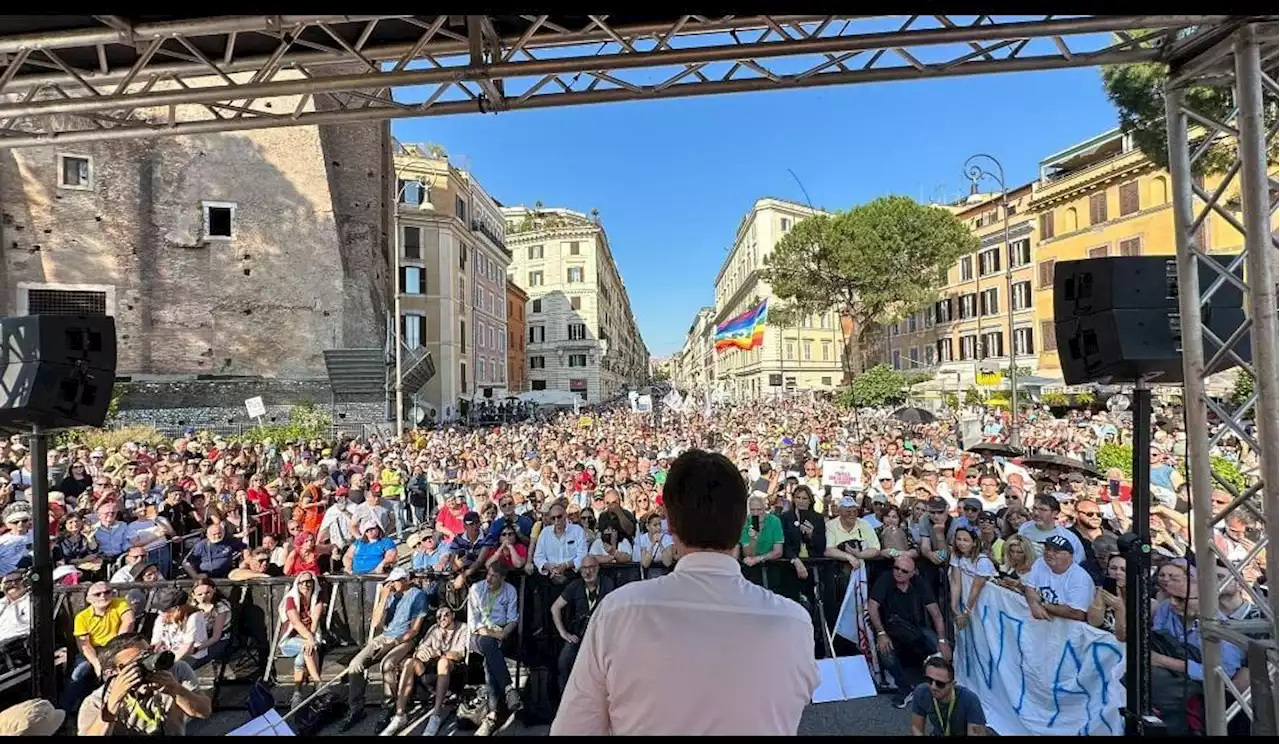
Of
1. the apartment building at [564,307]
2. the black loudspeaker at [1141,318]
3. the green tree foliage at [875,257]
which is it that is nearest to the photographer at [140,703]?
the black loudspeaker at [1141,318]

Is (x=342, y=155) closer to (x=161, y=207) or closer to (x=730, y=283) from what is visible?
(x=161, y=207)

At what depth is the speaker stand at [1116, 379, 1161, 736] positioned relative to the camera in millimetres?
4043

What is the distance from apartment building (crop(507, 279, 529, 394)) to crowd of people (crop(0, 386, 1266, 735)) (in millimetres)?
47457

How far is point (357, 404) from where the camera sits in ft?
87.8

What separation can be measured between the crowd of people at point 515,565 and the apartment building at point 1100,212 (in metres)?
25.1

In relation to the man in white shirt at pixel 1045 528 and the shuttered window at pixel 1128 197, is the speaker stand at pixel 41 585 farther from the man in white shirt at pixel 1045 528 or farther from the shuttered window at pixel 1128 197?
the shuttered window at pixel 1128 197

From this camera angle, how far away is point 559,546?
7348mm

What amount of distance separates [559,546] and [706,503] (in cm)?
595

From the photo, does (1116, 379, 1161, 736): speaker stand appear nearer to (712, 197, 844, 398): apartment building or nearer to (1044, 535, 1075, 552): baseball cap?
(1044, 535, 1075, 552): baseball cap

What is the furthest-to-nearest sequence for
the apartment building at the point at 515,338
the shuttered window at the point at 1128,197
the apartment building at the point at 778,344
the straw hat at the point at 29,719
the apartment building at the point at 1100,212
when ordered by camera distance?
the apartment building at the point at 778,344 < the apartment building at the point at 515,338 < the shuttered window at the point at 1128,197 < the apartment building at the point at 1100,212 < the straw hat at the point at 29,719

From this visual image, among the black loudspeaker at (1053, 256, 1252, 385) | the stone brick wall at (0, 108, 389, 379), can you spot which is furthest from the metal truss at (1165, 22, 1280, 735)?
the stone brick wall at (0, 108, 389, 379)

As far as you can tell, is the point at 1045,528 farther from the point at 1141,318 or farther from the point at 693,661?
the point at 693,661

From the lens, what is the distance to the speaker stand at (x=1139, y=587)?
4.04 meters

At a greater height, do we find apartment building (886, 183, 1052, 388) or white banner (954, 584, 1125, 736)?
apartment building (886, 183, 1052, 388)
